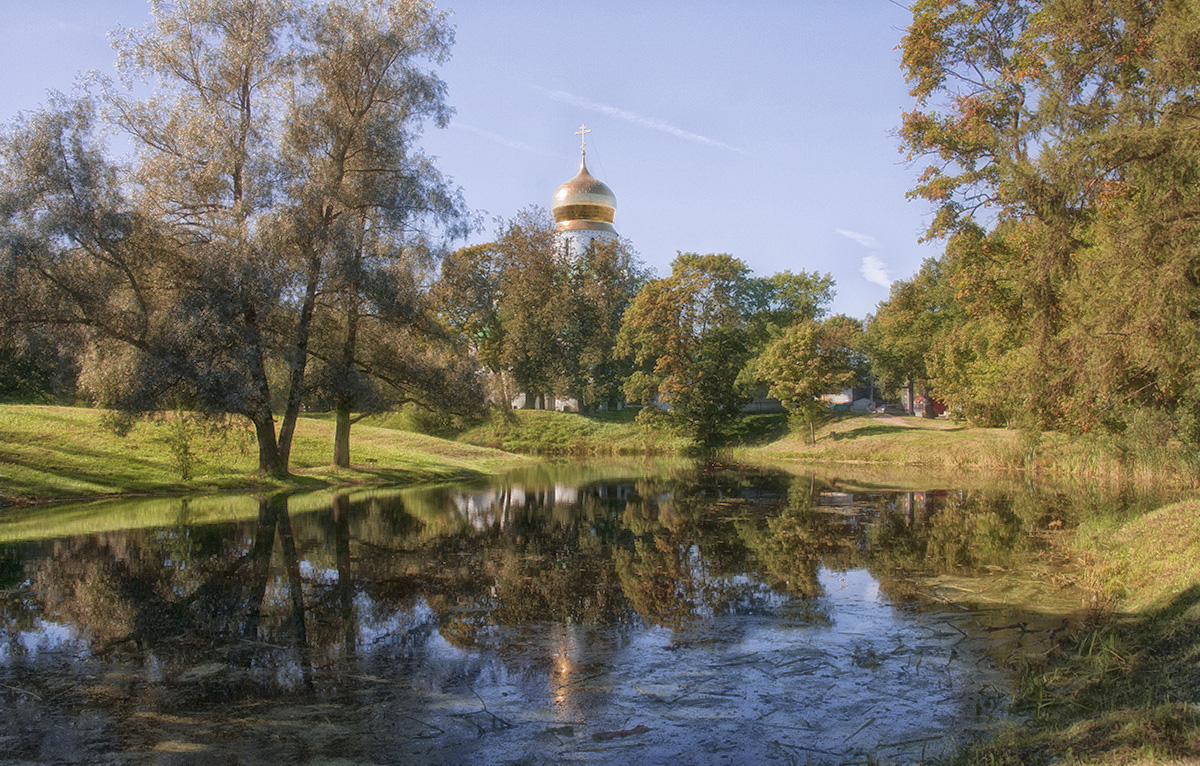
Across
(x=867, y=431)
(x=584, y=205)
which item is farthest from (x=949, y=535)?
(x=584, y=205)

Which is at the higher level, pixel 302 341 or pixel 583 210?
pixel 583 210

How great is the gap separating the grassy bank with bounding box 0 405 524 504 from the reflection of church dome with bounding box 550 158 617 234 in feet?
141

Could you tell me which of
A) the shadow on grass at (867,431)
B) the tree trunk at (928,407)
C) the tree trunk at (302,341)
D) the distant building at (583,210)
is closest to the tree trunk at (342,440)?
the tree trunk at (302,341)

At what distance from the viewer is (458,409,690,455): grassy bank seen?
172 feet

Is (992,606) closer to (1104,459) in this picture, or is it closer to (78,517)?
(78,517)

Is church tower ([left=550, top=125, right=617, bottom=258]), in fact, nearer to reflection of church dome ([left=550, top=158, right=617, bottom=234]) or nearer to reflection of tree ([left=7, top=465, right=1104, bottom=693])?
reflection of church dome ([left=550, top=158, right=617, bottom=234])

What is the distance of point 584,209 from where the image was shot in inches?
2820

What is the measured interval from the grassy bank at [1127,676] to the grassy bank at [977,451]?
6.42 metres

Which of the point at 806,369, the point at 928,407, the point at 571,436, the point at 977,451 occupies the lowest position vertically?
the point at 977,451

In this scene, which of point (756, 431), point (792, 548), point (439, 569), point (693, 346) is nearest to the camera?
point (439, 569)

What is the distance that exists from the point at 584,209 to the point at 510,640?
217ft

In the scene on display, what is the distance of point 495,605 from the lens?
377 inches

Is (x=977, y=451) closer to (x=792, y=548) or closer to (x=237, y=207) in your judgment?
(x=792, y=548)

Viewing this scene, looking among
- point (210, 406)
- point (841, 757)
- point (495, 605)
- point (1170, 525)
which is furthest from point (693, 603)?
point (210, 406)
